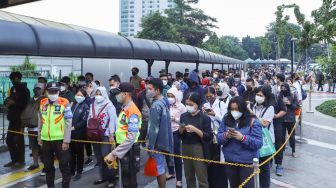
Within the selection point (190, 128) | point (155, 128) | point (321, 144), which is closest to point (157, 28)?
point (321, 144)

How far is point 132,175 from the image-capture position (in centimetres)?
523

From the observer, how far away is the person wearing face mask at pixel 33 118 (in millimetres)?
7742

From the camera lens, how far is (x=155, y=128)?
5.35 metres

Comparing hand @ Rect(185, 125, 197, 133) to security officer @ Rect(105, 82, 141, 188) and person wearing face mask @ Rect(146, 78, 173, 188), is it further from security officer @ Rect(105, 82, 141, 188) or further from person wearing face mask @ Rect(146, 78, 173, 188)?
security officer @ Rect(105, 82, 141, 188)

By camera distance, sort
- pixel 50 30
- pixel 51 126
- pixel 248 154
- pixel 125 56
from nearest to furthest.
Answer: pixel 248 154, pixel 51 126, pixel 50 30, pixel 125 56

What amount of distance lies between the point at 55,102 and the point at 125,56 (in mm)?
7031

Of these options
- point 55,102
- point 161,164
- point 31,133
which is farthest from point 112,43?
point 161,164

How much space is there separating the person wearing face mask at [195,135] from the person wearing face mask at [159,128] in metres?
0.23

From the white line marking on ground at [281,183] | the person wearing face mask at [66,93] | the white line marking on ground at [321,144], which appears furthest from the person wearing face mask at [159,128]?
the white line marking on ground at [321,144]

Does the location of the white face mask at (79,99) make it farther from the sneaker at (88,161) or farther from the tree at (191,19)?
the tree at (191,19)

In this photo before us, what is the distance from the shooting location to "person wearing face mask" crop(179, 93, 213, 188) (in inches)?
205

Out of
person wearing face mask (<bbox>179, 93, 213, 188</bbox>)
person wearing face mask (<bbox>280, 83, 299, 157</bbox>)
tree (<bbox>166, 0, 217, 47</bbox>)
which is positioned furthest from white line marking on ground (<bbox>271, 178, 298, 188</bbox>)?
tree (<bbox>166, 0, 217, 47</bbox>)

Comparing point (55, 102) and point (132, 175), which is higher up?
point (55, 102)

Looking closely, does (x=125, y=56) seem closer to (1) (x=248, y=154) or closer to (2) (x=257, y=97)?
(2) (x=257, y=97)
